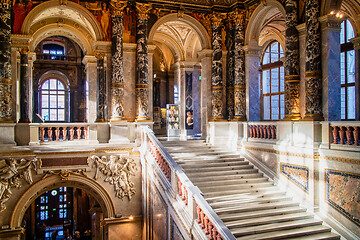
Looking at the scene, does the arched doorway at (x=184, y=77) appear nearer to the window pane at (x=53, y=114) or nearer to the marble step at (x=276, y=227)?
the marble step at (x=276, y=227)

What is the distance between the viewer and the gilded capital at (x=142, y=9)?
12344 millimetres

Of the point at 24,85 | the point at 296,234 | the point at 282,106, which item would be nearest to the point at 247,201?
the point at 296,234

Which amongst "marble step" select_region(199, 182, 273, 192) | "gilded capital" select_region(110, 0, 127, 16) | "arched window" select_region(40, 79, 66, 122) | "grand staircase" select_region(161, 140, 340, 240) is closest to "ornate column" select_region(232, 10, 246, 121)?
"grand staircase" select_region(161, 140, 340, 240)

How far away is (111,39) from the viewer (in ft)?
40.3

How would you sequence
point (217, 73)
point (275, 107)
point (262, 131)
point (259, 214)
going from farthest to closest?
point (275, 107)
point (217, 73)
point (262, 131)
point (259, 214)

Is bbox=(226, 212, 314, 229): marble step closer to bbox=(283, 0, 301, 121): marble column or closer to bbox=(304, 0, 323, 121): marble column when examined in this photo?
bbox=(304, 0, 323, 121): marble column

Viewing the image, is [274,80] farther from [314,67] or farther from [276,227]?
[276,227]

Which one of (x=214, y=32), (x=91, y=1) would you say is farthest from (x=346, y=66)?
(x=91, y=1)

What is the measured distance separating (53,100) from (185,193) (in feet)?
50.5

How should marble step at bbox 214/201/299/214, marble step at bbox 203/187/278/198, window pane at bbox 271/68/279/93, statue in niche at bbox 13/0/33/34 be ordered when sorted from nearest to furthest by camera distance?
marble step at bbox 214/201/299/214, marble step at bbox 203/187/278/198, statue in niche at bbox 13/0/33/34, window pane at bbox 271/68/279/93

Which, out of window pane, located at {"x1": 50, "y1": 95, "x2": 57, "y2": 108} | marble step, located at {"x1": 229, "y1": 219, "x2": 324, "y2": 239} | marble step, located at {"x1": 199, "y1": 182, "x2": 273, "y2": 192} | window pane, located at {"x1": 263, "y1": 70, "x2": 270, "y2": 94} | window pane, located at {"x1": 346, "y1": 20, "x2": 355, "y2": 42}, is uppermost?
window pane, located at {"x1": 346, "y1": 20, "x2": 355, "y2": 42}

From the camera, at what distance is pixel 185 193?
833cm

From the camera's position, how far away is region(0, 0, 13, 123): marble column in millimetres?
10570

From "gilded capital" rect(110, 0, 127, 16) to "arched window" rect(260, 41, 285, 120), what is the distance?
8.09m
